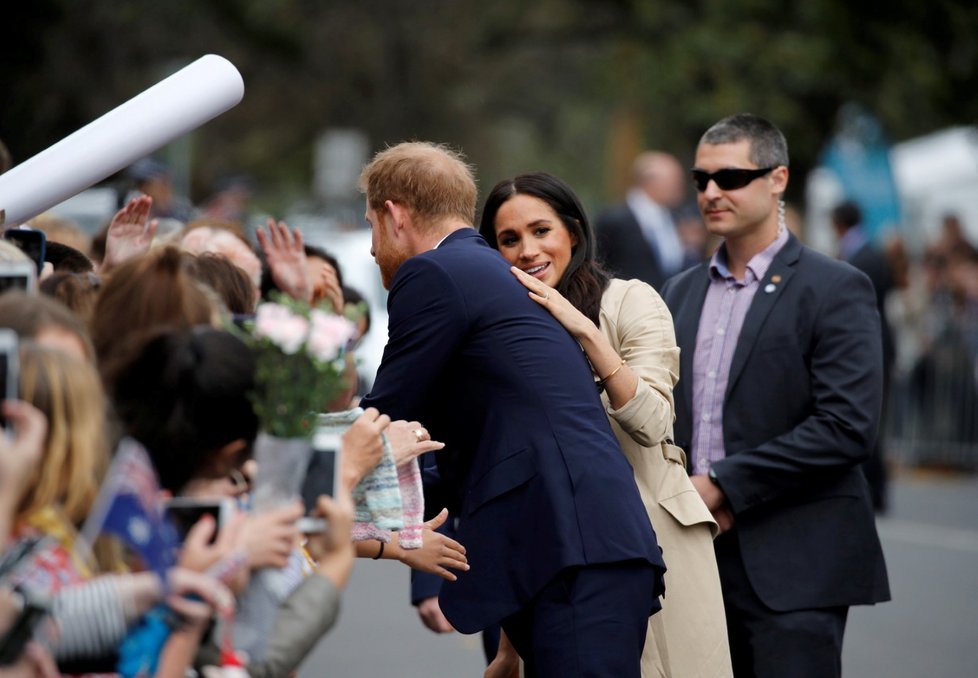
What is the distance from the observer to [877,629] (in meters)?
9.39

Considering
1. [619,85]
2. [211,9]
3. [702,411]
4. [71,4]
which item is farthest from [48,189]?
[211,9]

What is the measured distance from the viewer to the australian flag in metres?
3.01

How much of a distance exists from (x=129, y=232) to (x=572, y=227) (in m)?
1.57

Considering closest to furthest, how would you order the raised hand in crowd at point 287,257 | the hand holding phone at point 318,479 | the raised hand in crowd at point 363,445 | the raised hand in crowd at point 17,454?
the raised hand in crowd at point 17,454, the hand holding phone at point 318,479, the raised hand in crowd at point 363,445, the raised hand in crowd at point 287,257

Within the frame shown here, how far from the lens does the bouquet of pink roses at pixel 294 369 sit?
10.3 ft

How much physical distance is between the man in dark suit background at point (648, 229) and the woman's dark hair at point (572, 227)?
718 cm

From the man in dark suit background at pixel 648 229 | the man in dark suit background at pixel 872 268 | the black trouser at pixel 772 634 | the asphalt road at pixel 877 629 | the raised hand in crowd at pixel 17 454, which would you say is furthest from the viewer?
the man in dark suit background at pixel 648 229

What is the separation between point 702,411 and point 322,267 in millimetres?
1478

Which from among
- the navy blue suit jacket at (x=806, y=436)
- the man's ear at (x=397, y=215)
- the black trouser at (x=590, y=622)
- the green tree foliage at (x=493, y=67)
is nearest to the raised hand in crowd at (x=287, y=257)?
the man's ear at (x=397, y=215)

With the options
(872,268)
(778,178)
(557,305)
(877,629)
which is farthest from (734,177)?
(872,268)

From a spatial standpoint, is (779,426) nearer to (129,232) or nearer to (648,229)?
(129,232)

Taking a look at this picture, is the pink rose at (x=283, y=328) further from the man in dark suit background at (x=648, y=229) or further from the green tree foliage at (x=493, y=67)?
the green tree foliage at (x=493, y=67)

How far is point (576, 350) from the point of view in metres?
4.57

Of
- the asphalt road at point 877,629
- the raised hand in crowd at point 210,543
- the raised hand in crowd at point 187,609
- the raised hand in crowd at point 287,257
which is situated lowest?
the asphalt road at point 877,629
